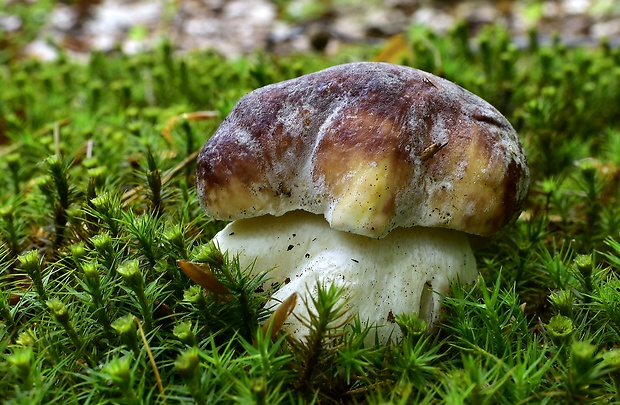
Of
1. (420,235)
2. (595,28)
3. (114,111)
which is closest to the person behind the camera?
(420,235)

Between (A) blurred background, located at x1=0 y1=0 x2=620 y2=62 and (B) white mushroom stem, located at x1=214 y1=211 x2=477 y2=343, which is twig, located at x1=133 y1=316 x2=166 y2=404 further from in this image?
(A) blurred background, located at x1=0 y1=0 x2=620 y2=62

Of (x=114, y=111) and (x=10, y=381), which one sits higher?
(x=10, y=381)

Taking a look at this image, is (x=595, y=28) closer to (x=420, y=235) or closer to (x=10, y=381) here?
(x=420, y=235)

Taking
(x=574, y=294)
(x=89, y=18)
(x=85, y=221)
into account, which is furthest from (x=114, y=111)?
(x=89, y=18)

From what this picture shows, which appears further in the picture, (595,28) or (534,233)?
(595,28)

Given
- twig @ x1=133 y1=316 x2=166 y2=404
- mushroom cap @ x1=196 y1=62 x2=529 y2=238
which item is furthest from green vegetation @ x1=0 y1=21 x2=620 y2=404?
mushroom cap @ x1=196 y1=62 x2=529 y2=238

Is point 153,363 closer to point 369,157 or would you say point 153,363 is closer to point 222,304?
point 222,304
